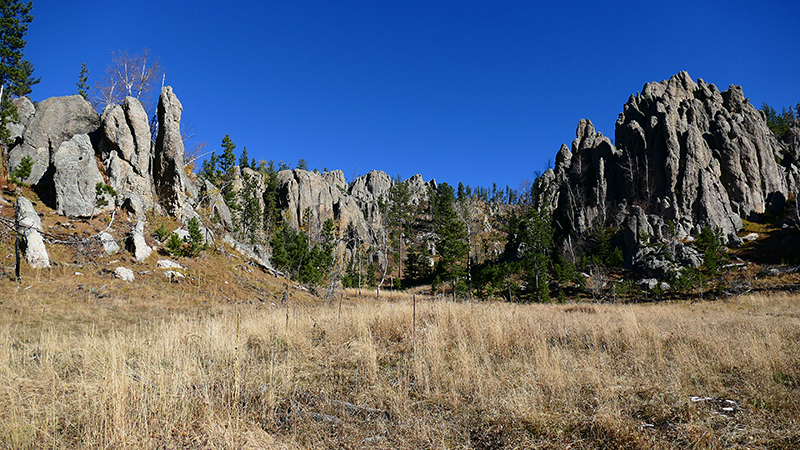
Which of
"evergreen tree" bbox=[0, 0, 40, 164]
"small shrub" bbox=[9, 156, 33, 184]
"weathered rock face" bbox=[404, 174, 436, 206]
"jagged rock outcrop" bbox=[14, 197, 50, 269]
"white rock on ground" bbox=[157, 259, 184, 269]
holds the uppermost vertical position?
"weathered rock face" bbox=[404, 174, 436, 206]

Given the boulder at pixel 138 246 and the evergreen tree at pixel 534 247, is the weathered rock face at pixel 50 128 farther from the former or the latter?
the evergreen tree at pixel 534 247

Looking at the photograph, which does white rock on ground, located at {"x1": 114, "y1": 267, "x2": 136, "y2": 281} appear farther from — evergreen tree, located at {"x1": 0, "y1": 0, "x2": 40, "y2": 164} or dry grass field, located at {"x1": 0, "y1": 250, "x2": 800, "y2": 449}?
evergreen tree, located at {"x1": 0, "y1": 0, "x2": 40, "y2": 164}

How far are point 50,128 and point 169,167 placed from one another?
8.41m

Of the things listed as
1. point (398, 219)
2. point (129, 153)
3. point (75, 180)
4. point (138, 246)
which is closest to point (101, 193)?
point (75, 180)

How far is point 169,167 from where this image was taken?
27.7 m

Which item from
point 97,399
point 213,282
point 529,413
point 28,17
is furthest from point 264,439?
point 28,17

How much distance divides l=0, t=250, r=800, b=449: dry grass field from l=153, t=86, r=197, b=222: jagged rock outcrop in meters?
21.8

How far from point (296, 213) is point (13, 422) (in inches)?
2891

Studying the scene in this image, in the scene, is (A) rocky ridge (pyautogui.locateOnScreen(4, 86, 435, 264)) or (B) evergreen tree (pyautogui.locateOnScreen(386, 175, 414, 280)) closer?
(A) rocky ridge (pyautogui.locateOnScreen(4, 86, 435, 264))

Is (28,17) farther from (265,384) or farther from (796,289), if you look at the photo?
(796,289)

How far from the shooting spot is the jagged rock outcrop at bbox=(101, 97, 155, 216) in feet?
82.8

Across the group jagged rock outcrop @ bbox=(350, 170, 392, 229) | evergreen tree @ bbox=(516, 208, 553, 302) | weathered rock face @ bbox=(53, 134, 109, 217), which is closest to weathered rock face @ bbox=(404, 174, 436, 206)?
jagged rock outcrop @ bbox=(350, 170, 392, 229)

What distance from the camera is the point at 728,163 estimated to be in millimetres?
54156

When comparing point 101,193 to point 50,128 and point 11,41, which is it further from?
point 11,41
